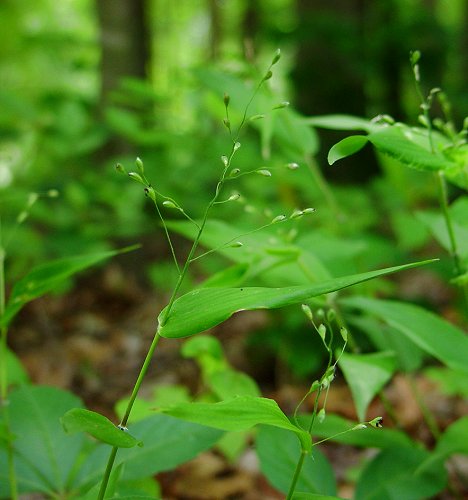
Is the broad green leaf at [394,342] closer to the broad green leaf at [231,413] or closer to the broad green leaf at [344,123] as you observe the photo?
the broad green leaf at [344,123]

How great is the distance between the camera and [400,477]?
0.92m

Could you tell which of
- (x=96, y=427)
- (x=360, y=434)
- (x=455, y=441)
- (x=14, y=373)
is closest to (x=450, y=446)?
(x=455, y=441)

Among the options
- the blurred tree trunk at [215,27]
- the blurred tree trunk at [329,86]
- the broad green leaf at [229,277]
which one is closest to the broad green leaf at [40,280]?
the broad green leaf at [229,277]

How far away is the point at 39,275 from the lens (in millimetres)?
814

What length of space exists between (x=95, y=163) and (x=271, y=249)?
7.63 feet

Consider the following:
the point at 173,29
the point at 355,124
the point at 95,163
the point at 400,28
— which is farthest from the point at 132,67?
the point at 173,29

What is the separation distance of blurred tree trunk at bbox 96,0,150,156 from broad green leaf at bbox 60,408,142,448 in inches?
96.4

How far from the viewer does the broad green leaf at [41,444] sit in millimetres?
868

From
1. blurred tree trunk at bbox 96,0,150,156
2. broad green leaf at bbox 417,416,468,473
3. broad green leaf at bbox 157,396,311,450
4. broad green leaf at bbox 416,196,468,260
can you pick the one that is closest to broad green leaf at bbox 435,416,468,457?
broad green leaf at bbox 417,416,468,473

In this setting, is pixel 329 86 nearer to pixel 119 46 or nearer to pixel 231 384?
pixel 119 46

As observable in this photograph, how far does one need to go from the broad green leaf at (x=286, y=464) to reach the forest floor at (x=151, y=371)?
0.26m

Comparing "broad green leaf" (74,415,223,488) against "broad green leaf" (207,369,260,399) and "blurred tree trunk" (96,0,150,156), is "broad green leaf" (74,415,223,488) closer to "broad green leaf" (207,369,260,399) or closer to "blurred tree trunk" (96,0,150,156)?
"broad green leaf" (207,369,260,399)

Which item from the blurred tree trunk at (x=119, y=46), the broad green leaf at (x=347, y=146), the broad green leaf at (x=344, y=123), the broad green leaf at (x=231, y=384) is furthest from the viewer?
the blurred tree trunk at (x=119, y=46)

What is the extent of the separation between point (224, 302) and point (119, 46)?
2631mm
